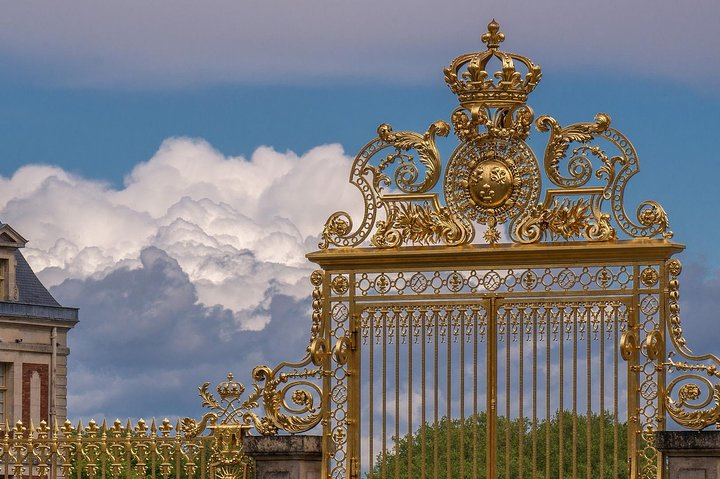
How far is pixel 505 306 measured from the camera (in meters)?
14.7

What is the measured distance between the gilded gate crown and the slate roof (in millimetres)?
22271

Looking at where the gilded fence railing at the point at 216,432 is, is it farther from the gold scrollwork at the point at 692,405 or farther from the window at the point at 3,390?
the window at the point at 3,390

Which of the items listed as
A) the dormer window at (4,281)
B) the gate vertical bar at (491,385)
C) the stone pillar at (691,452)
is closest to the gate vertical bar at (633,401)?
the stone pillar at (691,452)

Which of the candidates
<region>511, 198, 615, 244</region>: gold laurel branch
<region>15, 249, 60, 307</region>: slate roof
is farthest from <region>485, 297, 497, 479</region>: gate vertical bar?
<region>15, 249, 60, 307</region>: slate roof

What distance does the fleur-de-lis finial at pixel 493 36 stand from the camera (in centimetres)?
1480

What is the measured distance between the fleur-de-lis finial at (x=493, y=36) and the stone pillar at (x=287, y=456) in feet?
11.2

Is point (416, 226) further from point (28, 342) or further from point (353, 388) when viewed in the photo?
point (28, 342)

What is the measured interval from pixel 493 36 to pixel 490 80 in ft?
1.17

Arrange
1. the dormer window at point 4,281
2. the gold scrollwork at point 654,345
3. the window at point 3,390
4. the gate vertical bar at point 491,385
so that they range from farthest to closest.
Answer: the dormer window at point 4,281, the window at point 3,390, the gate vertical bar at point 491,385, the gold scrollwork at point 654,345

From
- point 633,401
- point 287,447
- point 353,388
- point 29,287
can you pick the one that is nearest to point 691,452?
point 633,401

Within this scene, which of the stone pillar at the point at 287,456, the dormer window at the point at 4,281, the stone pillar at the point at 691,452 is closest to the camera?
the stone pillar at the point at 691,452

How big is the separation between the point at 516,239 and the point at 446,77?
1411 millimetres

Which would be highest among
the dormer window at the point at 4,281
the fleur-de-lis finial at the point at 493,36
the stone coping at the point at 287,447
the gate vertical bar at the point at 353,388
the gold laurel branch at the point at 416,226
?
the dormer window at the point at 4,281

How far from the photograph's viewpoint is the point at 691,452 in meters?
14.0
